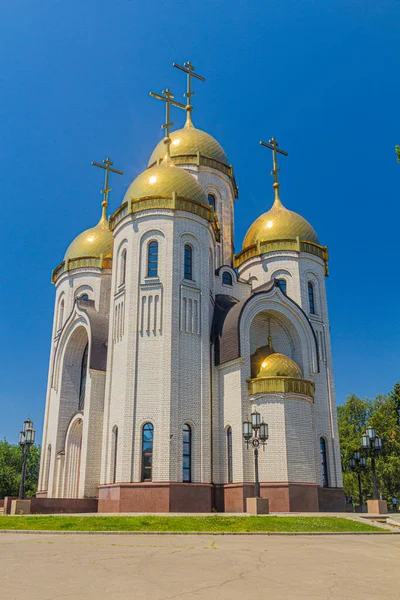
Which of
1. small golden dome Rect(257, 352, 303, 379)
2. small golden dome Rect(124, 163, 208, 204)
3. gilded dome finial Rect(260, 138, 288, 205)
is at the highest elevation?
gilded dome finial Rect(260, 138, 288, 205)

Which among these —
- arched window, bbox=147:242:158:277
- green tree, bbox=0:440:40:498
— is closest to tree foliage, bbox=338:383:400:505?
arched window, bbox=147:242:158:277

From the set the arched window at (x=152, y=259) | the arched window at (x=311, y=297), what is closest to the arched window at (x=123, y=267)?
the arched window at (x=152, y=259)

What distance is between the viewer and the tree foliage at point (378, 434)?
43.6m

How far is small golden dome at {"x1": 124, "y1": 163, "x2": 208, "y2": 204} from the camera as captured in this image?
24812 mm

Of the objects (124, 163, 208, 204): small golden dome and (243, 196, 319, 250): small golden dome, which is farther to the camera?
(243, 196, 319, 250): small golden dome

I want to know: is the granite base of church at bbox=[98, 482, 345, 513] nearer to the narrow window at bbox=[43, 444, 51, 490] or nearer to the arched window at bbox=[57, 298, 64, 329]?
the narrow window at bbox=[43, 444, 51, 490]

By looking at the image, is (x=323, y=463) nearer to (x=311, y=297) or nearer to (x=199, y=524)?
(x=311, y=297)

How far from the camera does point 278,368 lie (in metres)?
23.0
